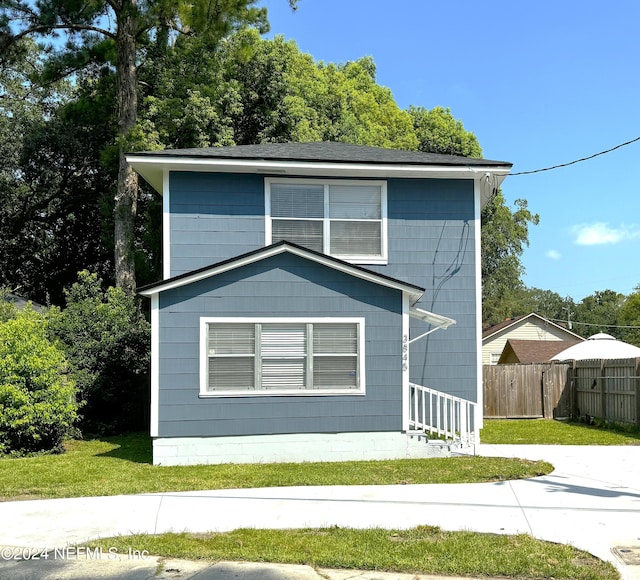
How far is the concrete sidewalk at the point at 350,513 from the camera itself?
5691 mm

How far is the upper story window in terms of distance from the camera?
1315cm

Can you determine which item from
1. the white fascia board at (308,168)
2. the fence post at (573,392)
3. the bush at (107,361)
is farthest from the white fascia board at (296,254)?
the fence post at (573,392)

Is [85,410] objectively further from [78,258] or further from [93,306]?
[78,258]

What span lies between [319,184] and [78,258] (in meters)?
16.1

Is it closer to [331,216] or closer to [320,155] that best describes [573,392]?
[331,216]

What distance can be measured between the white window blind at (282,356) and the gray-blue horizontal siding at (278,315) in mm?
192

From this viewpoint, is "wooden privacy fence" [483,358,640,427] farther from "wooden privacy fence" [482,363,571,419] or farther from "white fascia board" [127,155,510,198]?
"white fascia board" [127,155,510,198]

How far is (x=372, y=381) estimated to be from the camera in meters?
11.0

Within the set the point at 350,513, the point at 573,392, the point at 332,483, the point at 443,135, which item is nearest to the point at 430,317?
the point at 332,483

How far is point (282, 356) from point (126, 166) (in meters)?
10.4

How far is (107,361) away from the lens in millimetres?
14938

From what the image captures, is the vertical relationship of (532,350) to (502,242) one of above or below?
below

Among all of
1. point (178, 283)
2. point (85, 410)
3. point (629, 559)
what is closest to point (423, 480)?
point (629, 559)

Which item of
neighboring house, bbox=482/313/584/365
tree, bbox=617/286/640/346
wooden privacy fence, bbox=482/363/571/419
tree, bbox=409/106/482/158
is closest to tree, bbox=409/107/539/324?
tree, bbox=409/106/482/158
